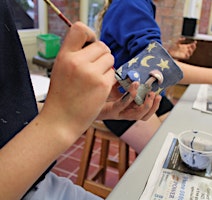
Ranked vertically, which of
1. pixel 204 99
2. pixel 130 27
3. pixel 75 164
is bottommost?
pixel 75 164

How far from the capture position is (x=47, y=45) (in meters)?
2.75

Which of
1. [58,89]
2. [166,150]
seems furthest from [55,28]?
[58,89]

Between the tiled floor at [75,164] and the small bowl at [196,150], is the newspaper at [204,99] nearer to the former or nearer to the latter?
the small bowl at [196,150]

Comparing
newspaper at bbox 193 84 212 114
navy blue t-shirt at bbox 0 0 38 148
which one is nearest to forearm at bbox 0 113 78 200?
navy blue t-shirt at bbox 0 0 38 148

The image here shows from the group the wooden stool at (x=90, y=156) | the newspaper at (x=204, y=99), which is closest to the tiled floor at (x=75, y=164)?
the wooden stool at (x=90, y=156)

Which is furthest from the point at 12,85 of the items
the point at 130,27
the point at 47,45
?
the point at 47,45

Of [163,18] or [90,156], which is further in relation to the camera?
[163,18]

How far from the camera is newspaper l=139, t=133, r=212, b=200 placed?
0.70 meters

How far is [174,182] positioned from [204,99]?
2.13 ft

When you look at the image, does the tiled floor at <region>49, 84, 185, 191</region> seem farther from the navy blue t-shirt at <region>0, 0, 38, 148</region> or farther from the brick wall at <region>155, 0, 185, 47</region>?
the navy blue t-shirt at <region>0, 0, 38, 148</region>

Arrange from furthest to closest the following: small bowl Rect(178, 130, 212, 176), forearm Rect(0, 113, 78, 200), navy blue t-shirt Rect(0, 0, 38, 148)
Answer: small bowl Rect(178, 130, 212, 176), navy blue t-shirt Rect(0, 0, 38, 148), forearm Rect(0, 113, 78, 200)

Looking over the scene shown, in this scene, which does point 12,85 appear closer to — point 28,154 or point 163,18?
point 28,154

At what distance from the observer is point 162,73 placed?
3.39 feet

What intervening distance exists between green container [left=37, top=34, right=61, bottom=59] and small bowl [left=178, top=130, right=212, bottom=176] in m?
2.07
